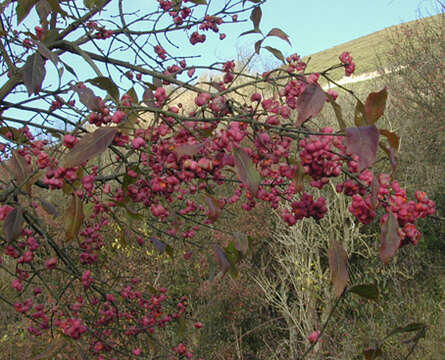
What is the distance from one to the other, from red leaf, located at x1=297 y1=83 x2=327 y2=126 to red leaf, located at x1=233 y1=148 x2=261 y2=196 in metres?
0.11

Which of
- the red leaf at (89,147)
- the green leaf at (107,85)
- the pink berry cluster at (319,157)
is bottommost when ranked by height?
the pink berry cluster at (319,157)

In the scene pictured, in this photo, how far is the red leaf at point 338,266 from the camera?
78 cm

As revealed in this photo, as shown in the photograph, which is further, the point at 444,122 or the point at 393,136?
the point at 444,122

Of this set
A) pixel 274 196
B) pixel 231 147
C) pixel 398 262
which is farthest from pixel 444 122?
pixel 231 147

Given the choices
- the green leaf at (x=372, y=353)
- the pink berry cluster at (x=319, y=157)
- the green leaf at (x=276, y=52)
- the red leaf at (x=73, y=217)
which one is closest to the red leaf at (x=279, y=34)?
the green leaf at (x=276, y=52)

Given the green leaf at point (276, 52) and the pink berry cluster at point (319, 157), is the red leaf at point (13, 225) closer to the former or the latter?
the pink berry cluster at point (319, 157)

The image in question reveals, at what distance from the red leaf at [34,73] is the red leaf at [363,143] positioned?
83 centimetres

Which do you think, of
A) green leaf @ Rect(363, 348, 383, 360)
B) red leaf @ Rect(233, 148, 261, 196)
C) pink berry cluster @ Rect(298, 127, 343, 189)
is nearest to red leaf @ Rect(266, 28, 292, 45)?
pink berry cluster @ Rect(298, 127, 343, 189)

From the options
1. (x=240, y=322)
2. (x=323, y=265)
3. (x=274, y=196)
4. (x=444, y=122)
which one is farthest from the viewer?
(x=444, y=122)

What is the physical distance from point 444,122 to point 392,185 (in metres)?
8.05

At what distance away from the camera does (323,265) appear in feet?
22.6

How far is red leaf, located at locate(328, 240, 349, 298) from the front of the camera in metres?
0.78

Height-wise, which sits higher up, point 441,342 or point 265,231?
point 265,231

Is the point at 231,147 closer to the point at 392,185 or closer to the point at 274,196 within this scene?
the point at 392,185
